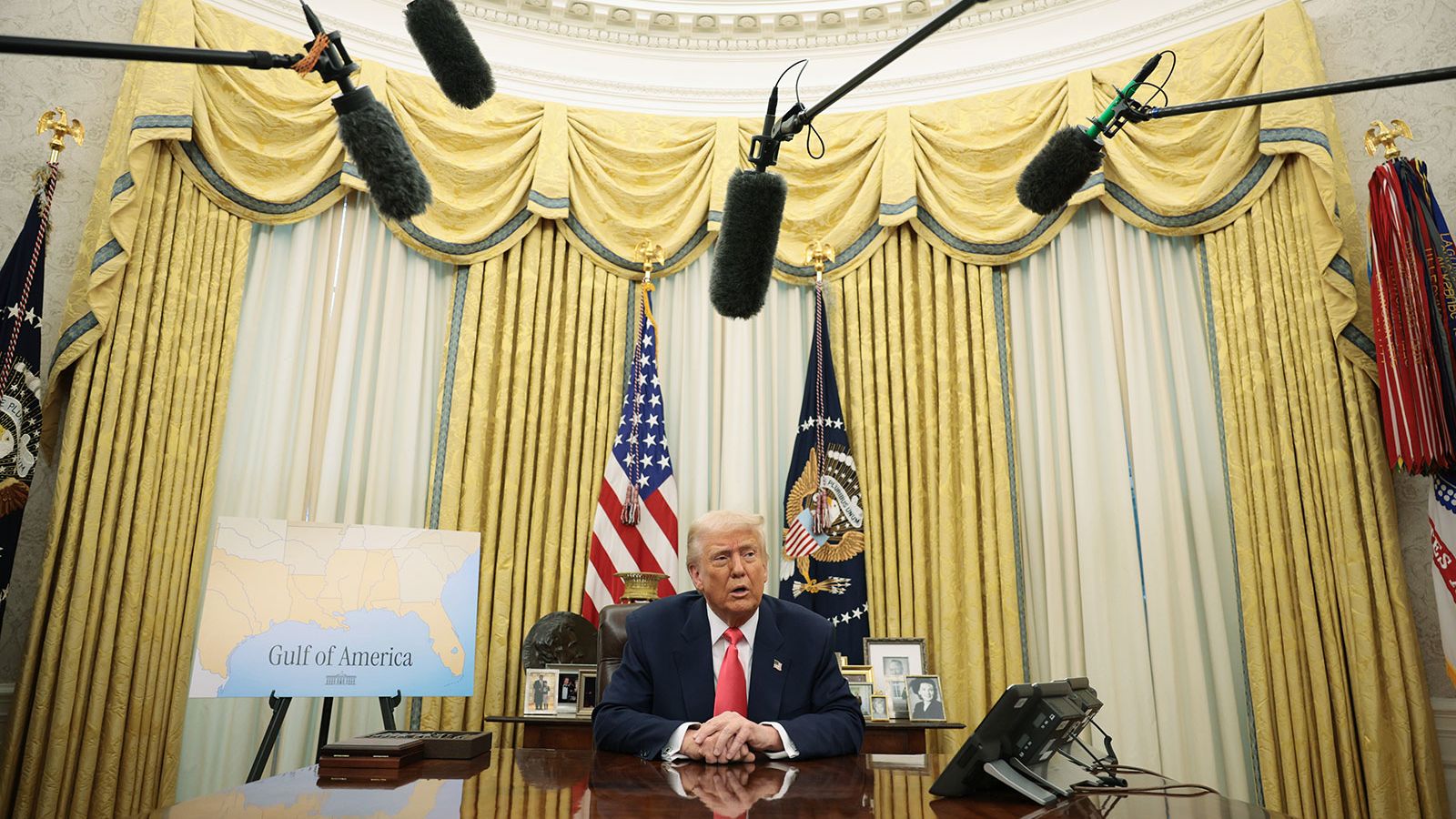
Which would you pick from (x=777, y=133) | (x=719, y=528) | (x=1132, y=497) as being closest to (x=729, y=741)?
(x=719, y=528)

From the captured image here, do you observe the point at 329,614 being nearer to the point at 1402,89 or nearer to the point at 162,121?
the point at 162,121

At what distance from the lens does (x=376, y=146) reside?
1.79 meters

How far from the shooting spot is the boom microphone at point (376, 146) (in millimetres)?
1759

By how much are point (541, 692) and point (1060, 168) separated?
2603 mm

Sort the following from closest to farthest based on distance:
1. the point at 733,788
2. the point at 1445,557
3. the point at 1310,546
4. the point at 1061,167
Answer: the point at 733,788 → the point at 1061,167 → the point at 1445,557 → the point at 1310,546

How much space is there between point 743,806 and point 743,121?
4.22 metres

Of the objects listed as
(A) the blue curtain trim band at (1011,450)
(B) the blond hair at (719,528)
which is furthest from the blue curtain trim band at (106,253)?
(A) the blue curtain trim band at (1011,450)

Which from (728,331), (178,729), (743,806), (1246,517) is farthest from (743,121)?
(743,806)

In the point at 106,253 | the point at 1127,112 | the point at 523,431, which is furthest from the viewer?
the point at 523,431

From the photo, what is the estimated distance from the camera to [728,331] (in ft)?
16.2

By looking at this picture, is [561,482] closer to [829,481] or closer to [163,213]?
[829,481]

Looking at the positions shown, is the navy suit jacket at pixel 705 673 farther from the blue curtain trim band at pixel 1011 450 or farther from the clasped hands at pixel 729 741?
the blue curtain trim band at pixel 1011 450

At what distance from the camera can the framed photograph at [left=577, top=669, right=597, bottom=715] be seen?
362 centimetres

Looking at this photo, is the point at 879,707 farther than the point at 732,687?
Yes
